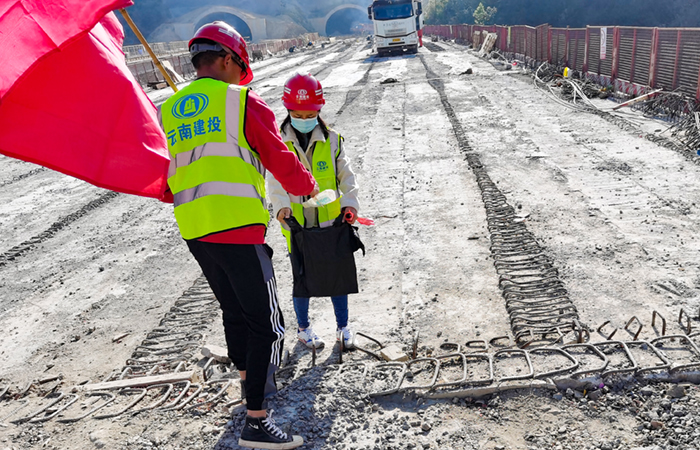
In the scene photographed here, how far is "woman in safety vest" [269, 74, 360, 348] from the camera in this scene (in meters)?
3.42

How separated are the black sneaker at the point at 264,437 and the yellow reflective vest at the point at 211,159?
103cm

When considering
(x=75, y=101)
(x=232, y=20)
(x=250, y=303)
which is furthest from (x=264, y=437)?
(x=232, y=20)

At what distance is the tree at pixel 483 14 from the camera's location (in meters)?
54.5

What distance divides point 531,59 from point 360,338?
22623 millimetres

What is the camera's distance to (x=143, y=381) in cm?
365

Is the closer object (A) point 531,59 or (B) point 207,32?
(B) point 207,32

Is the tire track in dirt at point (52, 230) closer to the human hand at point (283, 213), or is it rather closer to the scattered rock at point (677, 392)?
the human hand at point (283, 213)

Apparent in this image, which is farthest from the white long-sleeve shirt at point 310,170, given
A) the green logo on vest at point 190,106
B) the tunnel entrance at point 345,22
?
the tunnel entrance at point 345,22

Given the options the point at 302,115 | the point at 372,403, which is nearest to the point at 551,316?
the point at 372,403

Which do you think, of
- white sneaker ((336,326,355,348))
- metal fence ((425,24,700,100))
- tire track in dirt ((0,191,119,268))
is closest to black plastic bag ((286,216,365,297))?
white sneaker ((336,326,355,348))

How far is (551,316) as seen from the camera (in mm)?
4188

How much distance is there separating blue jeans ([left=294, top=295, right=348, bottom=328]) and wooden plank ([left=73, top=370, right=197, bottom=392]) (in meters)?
0.82

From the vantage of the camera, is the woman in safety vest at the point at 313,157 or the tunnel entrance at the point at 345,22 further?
the tunnel entrance at the point at 345,22

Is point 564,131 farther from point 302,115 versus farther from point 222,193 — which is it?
point 222,193
